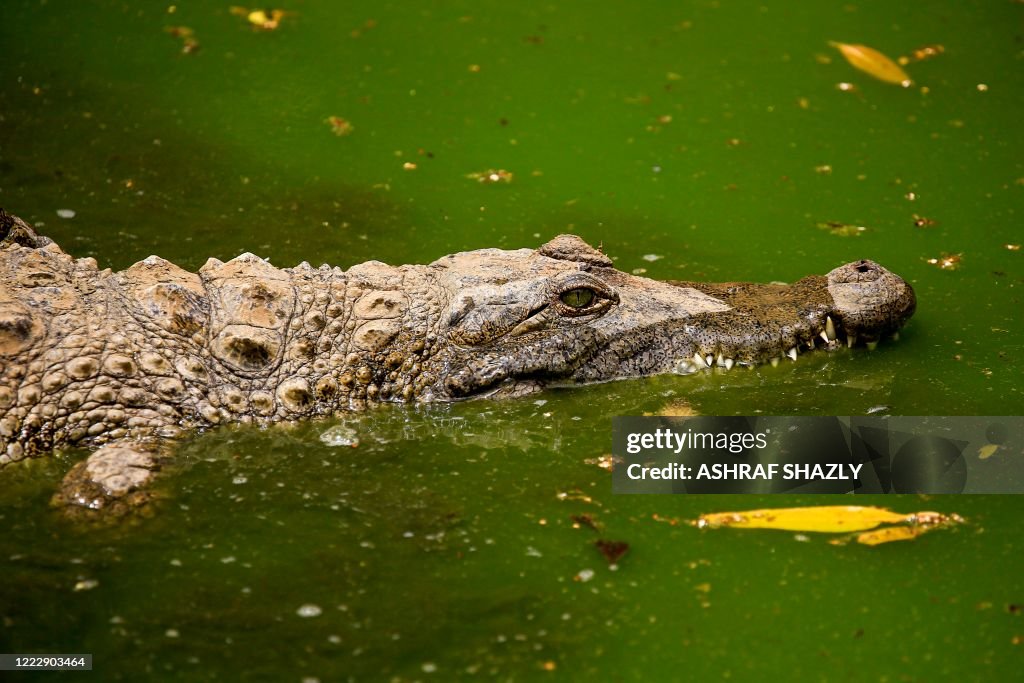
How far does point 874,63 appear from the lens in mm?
8719

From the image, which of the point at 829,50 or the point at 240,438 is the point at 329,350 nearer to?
the point at 240,438

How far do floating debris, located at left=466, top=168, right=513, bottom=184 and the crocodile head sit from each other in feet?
5.18

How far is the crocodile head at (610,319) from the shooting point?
19.4ft

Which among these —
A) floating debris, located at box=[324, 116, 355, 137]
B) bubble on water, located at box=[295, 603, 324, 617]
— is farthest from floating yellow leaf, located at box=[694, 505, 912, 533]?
floating debris, located at box=[324, 116, 355, 137]

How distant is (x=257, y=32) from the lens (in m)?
9.05

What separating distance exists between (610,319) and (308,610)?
2.22m

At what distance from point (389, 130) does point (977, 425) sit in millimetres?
4310

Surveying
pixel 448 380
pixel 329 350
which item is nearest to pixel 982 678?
pixel 448 380

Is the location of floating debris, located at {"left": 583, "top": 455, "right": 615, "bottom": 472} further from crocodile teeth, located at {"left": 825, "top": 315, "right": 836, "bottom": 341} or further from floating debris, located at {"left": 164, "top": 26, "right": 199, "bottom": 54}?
floating debris, located at {"left": 164, "top": 26, "right": 199, "bottom": 54}

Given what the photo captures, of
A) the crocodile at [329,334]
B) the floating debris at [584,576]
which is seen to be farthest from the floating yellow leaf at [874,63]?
the floating debris at [584,576]

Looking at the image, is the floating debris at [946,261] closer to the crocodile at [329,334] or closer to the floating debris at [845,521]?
the crocodile at [329,334]

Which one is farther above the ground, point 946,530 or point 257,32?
point 257,32

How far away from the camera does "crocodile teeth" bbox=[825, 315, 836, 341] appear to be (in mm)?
6156

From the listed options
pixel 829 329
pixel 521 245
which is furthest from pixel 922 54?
pixel 521 245
